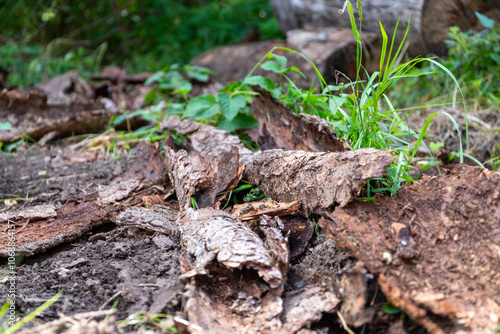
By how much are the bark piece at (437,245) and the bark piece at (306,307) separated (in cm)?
18

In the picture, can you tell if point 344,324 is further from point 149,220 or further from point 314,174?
point 149,220

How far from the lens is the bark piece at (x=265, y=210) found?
1.61 meters

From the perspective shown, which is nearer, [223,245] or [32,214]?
[223,245]

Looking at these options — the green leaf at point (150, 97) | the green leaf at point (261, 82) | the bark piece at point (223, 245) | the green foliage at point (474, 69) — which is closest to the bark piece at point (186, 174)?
the bark piece at point (223, 245)

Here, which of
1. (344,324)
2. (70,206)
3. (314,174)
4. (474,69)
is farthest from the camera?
(474,69)

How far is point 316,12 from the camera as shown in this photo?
4.67 meters

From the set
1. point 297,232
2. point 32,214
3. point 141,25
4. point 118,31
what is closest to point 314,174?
point 297,232

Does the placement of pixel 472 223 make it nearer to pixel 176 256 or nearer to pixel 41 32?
pixel 176 256

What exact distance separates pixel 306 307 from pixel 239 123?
1380mm

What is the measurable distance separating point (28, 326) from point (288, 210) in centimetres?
103

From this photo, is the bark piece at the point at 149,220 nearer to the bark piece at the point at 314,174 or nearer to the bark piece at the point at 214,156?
the bark piece at the point at 214,156

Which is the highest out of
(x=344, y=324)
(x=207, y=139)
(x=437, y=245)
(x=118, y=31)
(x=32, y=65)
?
(x=118, y=31)

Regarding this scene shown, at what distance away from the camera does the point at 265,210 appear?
1.62m

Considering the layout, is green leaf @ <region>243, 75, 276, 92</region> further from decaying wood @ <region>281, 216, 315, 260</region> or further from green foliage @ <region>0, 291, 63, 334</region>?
green foliage @ <region>0, 291, 63, 334</region>
